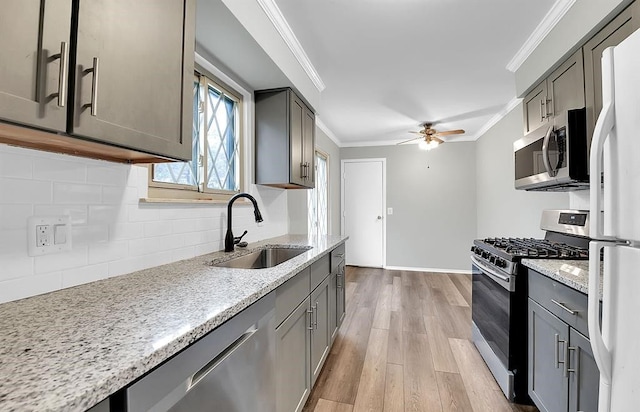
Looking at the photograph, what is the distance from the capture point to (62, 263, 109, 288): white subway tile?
3.32 ft

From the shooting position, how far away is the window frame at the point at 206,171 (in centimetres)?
148

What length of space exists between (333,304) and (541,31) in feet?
8.08

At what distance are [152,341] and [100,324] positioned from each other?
7.5 inches

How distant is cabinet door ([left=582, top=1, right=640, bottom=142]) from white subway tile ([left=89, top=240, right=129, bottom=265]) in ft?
7.83

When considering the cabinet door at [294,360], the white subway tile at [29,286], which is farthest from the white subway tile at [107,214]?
the cabinet door at [294,360]

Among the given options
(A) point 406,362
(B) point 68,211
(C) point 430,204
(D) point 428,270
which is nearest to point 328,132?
(C) point 430,204

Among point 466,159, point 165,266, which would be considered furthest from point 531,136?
point 466,159

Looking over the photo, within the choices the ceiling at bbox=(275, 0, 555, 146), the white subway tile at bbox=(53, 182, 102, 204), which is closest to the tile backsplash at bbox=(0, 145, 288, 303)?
the white subway tile at bbox=(53, 182, 102, 204)

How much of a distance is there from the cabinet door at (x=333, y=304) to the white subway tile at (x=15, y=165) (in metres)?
1.73

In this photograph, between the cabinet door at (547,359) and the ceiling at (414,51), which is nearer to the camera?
the cabinet door at (547,359)

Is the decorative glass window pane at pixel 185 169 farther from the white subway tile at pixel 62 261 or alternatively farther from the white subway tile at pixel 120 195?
the white subway tile at pixel 62 261

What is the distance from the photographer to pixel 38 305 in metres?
0.84

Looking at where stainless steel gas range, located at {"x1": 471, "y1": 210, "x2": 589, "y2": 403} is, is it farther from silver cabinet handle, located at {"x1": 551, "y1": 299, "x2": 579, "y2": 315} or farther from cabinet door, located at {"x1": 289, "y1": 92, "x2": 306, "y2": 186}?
cabinet door, located at {"x1": 289, "y1": 92, "x2": 306, "y2": 186}

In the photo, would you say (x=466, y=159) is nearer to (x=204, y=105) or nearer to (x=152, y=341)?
(x=204, y=105)
